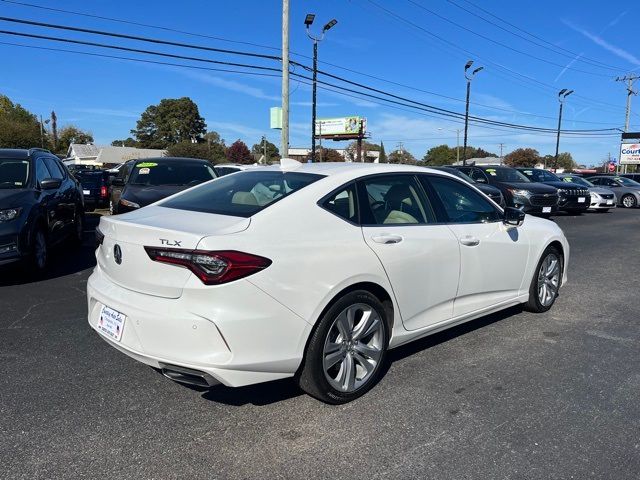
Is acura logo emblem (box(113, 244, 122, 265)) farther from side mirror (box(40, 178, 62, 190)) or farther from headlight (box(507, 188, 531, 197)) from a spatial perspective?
headlight (box(507, 188, 531, 197))

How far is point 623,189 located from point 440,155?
4133 inches

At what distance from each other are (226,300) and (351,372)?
1.07 meters

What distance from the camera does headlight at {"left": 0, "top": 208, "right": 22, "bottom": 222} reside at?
591 cm

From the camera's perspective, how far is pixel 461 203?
172 inches

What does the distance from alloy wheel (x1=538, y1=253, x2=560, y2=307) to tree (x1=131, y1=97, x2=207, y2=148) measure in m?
109

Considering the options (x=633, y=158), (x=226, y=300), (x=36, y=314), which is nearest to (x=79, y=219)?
(x=36, y=314)

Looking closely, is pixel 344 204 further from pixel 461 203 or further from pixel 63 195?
pixel 63 195

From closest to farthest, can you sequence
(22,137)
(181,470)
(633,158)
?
(181,470)
(633,158)
(22,137)

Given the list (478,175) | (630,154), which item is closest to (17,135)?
(478,175)

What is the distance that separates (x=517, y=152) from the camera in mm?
114438

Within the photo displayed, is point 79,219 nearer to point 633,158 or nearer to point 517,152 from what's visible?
point 633,158

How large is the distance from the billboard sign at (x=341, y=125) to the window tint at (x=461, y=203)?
88771 millimetres

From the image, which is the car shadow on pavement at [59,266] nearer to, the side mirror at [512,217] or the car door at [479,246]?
the car door at [479,246]

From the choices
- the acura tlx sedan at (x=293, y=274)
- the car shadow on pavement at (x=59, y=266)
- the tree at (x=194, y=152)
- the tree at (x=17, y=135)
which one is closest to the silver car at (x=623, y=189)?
the acura tlx sedan at (x=293, y=274)
